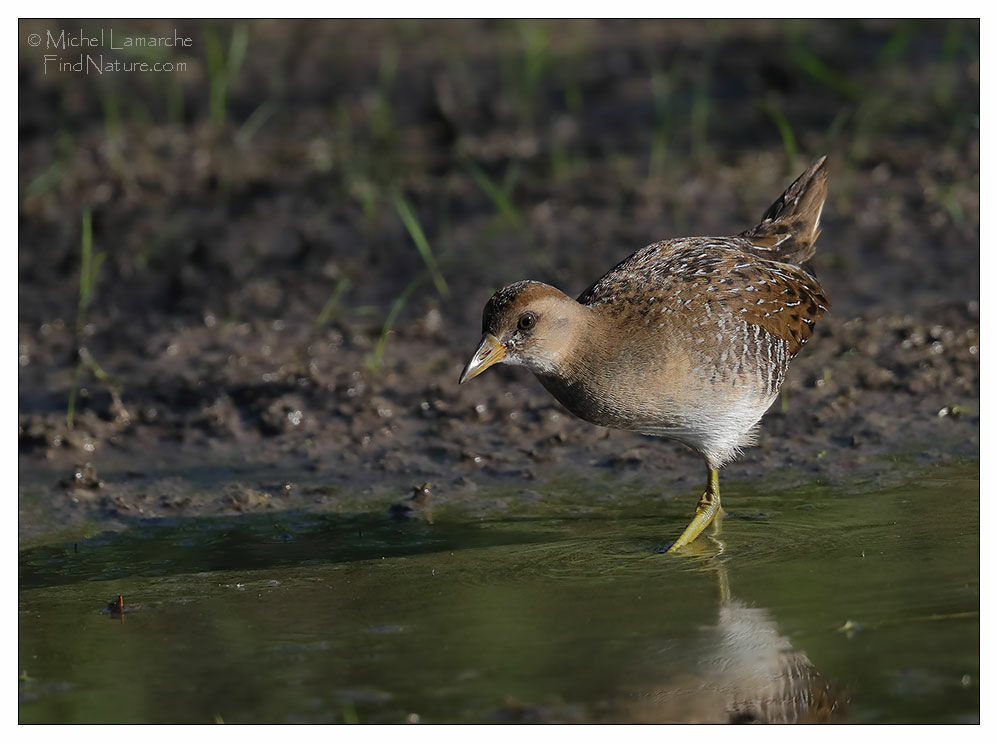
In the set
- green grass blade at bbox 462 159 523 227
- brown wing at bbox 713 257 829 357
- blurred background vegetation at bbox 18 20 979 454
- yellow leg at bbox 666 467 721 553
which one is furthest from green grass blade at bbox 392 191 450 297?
yellow leg at bbox 666 467 721 553

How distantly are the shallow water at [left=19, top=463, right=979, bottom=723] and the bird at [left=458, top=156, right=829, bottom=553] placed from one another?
1.43ft

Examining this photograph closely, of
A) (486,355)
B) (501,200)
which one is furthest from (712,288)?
(501,200)

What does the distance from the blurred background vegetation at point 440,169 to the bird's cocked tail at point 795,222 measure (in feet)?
4.18

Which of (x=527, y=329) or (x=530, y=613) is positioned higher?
(x=527, y=329)

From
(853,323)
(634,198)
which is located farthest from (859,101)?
(853,323)

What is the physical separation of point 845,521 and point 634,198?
3.77m

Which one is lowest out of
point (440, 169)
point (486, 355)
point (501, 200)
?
point (486, 355)

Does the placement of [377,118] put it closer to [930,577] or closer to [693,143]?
[693,143]

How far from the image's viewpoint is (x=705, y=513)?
5828mm

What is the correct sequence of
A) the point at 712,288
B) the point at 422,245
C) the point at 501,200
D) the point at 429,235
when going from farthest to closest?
the point at 429,235 → the point at 501,200 → the point at 422,245 → the point at 712,288

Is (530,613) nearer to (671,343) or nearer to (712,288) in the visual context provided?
(671,343)

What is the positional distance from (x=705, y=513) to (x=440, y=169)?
14.8 ft

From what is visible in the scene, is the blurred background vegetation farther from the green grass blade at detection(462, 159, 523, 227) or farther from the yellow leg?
the yellow leg

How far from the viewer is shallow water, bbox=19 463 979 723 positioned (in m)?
4.27
